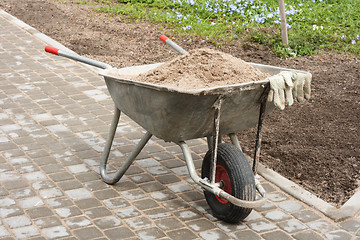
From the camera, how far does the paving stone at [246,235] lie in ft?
13.0

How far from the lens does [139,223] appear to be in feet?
13.4

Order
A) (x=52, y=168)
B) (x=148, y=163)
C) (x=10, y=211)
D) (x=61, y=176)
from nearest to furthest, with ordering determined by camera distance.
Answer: (x=10, y=211)
(x=61, y=176)
(x=52, y=168)
(x=148, y=163)

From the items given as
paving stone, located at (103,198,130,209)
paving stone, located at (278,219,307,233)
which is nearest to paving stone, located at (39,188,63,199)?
paving stone, located at (103,198,130,209)

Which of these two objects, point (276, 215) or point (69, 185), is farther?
point (69, 185)

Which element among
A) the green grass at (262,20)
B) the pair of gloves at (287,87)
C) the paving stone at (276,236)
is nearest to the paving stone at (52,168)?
the paving stone at (276,236)

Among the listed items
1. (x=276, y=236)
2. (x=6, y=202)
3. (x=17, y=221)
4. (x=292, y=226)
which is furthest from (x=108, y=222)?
(x=292, y=226)

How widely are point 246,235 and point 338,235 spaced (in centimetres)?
67

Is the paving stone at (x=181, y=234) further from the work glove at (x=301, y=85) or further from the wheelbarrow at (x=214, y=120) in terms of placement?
the work glove at (x=301, y=85)

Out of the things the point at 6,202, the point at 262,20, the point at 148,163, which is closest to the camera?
the point at 6,202

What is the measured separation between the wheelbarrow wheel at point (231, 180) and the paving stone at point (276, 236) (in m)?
0.21

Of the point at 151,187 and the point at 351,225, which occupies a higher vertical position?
the point at 351,225

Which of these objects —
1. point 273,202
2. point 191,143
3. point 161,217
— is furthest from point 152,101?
point 191,143

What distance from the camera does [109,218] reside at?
4.15m

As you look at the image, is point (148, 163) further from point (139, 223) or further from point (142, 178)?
point (139, 223)
